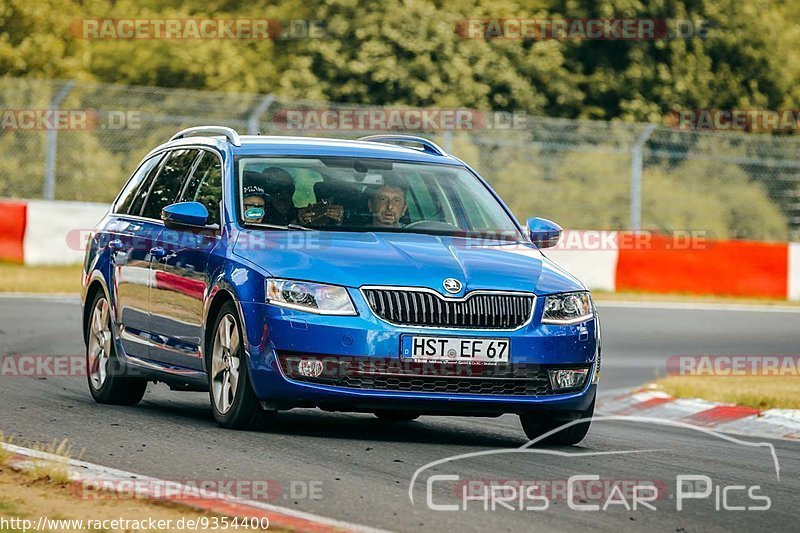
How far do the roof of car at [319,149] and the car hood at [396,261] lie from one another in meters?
0.86

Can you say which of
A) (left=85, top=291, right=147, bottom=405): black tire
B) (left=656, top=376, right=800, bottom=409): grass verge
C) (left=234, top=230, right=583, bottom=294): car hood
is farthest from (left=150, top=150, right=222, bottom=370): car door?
(left=656, top=376, right=800, bottom=409): grass verge

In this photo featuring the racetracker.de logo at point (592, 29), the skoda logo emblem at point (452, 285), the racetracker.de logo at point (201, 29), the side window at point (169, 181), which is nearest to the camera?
the skoda logo emblem at point (452, 285)

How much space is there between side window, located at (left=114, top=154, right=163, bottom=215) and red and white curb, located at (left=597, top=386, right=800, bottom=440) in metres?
3.83

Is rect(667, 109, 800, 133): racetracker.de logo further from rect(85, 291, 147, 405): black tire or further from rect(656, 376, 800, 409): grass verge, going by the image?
rect(85, 291, 147, 405): black tire

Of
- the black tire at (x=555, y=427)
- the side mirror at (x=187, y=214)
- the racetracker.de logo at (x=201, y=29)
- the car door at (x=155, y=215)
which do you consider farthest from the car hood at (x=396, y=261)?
the racetracker.de logo at (x=201, y=29)

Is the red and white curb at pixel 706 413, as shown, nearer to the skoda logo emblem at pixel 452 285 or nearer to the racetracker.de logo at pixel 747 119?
the skoda logo emblem at pixel 452 285

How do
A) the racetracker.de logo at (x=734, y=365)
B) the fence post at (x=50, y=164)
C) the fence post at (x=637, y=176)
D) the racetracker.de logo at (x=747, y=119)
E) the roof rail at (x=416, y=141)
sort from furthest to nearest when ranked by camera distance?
the racetracker.de logo at (x=747, y=119) → the fence post at (x=637, y=176) → the fence post at (x=50, y=164) → the racetracker.de logo at (x=734, y=365) → the roof rail at (x=416, y=141)

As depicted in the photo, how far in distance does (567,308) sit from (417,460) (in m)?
1.43

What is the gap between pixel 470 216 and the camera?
34.3 feet

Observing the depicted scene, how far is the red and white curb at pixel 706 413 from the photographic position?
459 inches

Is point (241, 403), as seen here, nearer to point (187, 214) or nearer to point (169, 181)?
point (187, 214)

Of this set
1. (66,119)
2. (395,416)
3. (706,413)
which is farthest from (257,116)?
(395,416)

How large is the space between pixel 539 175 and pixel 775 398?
14.7m

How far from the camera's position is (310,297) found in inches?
351
